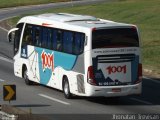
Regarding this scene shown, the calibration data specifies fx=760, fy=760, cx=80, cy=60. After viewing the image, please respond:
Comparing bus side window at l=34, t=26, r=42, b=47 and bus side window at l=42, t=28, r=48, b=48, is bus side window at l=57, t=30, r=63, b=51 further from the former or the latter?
bus side window at l=34, t=26, r=42, b=47

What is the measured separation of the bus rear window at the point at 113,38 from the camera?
26.5 metres

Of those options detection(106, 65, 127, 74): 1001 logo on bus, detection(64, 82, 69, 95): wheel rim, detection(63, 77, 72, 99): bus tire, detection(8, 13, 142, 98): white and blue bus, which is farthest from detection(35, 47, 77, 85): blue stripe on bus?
detection(106, 65, 127, 74): 1001 logo on bus

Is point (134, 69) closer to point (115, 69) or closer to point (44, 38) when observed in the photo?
point (115, 69)

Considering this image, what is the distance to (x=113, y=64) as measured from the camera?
26.5m

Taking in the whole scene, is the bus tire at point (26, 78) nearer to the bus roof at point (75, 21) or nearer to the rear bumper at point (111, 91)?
the bus roof at point (75, 21)

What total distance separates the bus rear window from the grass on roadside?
347 inches

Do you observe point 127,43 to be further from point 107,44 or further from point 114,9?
point 114,9

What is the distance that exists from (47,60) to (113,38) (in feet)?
13.9

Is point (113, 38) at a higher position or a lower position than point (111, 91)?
higher

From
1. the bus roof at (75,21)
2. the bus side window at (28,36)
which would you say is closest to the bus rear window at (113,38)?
the bus roof at (75,21)

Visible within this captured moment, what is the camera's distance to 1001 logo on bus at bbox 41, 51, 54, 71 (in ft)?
96.8

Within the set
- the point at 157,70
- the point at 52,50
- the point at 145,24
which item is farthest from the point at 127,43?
the point at 145,24

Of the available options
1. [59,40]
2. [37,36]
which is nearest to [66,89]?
[59,40]

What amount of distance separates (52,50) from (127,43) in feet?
12.2
